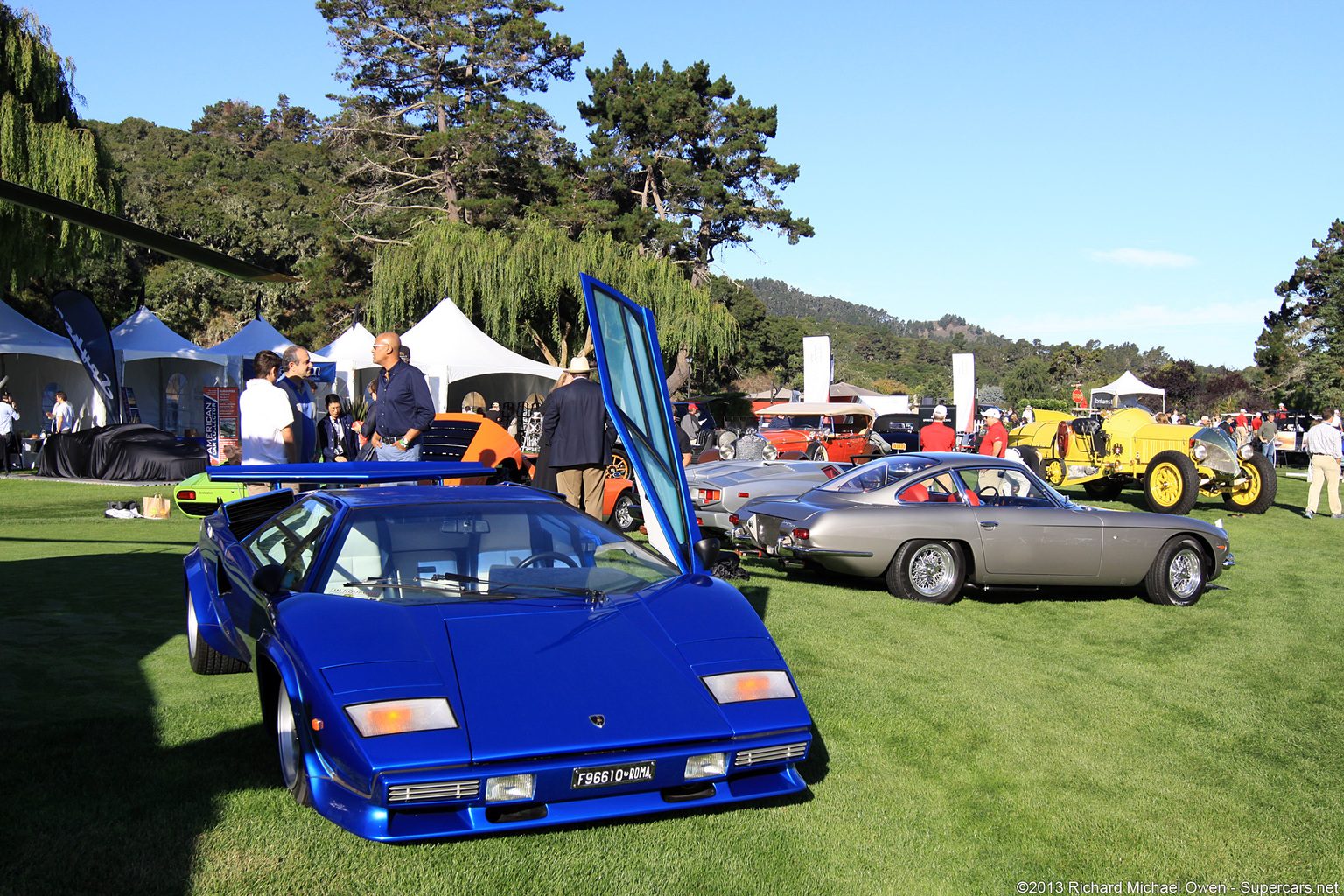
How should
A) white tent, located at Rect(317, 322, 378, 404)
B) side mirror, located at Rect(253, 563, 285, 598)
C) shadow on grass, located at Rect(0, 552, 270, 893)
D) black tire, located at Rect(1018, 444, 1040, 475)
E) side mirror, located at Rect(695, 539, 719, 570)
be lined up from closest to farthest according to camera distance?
shadow on grass, located at Rect(0, 552, 270, 893) < side mirror, located at Rect(253, 563, 285, 598) < side mirror, located at Rect(695, 539, 719, 570) < black tire, located at Rect(1018, 444, 1040, 475) < white tent, located at Rect(317, 322, 378, 404)

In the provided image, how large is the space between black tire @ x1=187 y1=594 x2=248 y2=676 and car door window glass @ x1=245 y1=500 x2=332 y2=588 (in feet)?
2.50

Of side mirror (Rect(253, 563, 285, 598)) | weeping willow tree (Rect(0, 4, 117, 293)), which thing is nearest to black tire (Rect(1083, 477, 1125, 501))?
side mirror (Rect(253, 563, 285, 598))

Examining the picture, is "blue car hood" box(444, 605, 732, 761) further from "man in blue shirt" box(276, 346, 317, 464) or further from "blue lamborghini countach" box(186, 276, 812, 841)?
"man in blue shirt" box(276, 346, 317, 464)

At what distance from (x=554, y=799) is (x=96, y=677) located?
317cm

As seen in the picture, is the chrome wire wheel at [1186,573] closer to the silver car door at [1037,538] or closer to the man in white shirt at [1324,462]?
the silver car door at [1037,538]

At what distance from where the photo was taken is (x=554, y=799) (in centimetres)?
299

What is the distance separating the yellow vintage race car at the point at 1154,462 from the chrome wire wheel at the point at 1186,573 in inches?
311

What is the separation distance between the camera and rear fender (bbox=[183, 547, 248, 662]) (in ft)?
15.0

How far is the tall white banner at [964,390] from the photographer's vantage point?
98.7ft

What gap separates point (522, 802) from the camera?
294 centimetres

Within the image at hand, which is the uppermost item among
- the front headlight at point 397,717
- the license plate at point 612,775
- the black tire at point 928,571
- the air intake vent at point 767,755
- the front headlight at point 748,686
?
the front headlight at point 397,717

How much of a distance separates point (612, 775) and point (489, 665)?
1.85 feet

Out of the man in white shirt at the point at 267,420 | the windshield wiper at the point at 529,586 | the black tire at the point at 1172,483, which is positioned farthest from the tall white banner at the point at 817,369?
the windshield wiper at the point at 529,586

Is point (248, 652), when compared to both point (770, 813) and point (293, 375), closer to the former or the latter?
point (770, 813)
